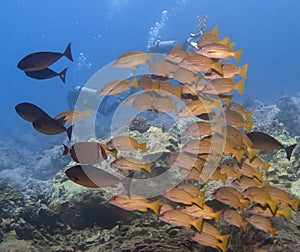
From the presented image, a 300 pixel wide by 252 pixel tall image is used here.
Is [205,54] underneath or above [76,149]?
above

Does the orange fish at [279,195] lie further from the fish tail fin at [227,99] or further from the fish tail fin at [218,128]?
the fish tail fin at [227,99]

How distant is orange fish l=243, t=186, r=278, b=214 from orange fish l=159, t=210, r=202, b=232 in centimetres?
75

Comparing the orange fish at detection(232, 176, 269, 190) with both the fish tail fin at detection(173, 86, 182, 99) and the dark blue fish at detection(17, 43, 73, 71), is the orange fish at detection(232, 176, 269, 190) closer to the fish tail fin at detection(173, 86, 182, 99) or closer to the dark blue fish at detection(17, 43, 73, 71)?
the fish tail fin at detection(173, 86, 182, 99)

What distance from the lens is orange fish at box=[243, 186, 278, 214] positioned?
3.55 metres

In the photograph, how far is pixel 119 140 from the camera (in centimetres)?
383

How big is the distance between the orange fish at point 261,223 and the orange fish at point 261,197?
0.20m

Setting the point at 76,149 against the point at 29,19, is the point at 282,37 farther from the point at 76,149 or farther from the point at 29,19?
the point at 76,149

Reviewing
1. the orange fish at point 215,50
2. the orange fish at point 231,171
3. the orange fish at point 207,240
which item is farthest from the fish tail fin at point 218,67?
the orange fish at point 207,240

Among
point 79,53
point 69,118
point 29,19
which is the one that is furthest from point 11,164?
point 29,19

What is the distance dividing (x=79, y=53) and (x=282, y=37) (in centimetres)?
7864

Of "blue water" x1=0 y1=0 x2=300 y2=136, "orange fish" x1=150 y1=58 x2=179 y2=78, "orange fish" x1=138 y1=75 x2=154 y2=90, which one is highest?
"blue water" x1=0 y1=0 x2=300 y2=136

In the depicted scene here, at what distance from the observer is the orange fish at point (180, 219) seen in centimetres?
331

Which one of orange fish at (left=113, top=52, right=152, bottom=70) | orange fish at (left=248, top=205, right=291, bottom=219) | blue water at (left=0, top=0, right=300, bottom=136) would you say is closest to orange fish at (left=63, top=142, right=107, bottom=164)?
orange fish at (left=113, top=52, right=152, bottom=70)

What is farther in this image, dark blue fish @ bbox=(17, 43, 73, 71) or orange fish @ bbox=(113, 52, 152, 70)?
orange fish @ bbox=(113, 52, 152, 70)
